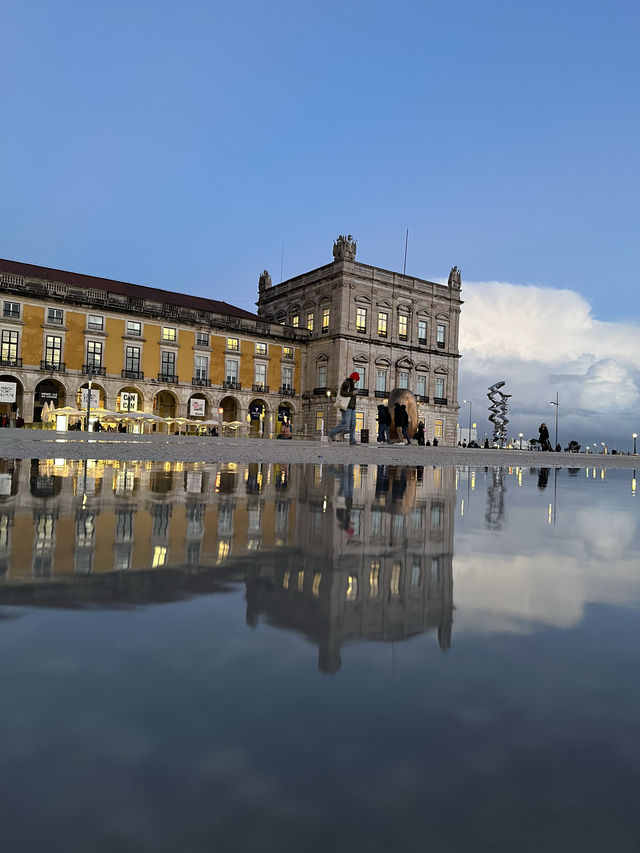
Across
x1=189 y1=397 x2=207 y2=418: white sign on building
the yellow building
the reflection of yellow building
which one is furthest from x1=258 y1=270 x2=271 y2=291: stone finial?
the reflection of yellow building

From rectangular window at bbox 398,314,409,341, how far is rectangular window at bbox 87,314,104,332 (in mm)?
25012

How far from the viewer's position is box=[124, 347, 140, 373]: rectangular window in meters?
45.5

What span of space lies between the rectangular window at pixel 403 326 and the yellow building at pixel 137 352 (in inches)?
325

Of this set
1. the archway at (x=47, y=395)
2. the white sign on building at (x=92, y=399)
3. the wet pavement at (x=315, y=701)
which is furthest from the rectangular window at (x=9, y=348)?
the wet pavement at (x=315, y=701)

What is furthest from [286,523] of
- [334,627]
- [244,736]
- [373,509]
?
[244,736]

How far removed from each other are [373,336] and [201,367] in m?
14.9

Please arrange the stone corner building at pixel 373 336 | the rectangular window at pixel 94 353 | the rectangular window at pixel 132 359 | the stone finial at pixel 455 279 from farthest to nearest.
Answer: the stone finial at pixel 455 279 → the stone corner building at pixel 373 336 → the rectangular window at pixel 132 359 → the rectangular window at pixel 94 353

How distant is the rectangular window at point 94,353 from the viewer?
43.9 metres

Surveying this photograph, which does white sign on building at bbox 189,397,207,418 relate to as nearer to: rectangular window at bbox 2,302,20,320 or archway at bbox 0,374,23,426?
archway at bbox 0,374,23,426

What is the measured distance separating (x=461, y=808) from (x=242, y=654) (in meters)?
0.66

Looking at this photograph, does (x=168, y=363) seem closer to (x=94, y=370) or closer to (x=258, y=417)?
(x=94, y=370)

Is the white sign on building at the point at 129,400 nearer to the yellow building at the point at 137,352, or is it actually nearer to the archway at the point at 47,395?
the yellow building at the point at 137,352

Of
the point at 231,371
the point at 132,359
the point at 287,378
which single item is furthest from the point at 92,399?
the point at 287,378

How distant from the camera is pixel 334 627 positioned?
5.36ft
